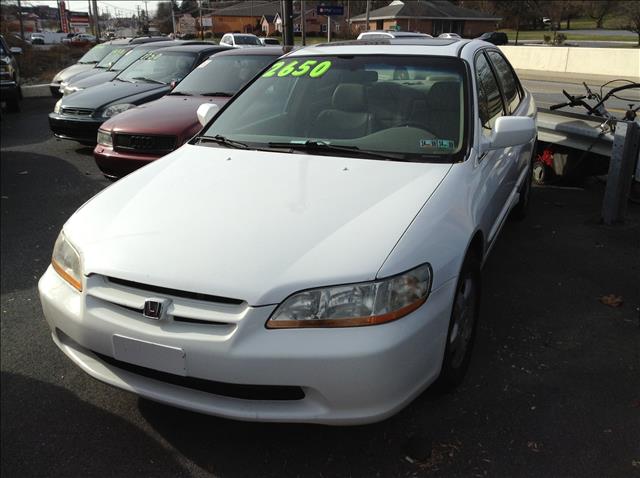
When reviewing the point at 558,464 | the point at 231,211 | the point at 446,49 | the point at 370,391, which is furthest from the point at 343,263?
the point at 446,49

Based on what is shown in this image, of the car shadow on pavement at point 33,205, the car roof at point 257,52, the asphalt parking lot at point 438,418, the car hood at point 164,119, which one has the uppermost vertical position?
the car roof at point 257,52

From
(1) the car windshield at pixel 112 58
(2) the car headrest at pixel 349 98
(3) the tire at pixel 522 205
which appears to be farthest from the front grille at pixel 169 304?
(1) the car windshield at pixel 112 58

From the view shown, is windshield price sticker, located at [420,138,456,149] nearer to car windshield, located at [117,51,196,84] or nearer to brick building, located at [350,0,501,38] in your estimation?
car windshield, located at [117,51,196,84]

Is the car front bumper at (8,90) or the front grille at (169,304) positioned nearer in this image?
the front grille at (169,304)

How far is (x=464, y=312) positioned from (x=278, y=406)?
1168 millimetres

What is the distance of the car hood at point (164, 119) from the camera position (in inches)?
253

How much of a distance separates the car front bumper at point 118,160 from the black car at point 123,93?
1.87 meters

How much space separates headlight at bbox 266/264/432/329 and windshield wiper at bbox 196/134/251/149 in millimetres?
1538

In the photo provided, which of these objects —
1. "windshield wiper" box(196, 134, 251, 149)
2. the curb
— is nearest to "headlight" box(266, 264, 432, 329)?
"windshield wiper" box(196, 134, 251, 149)

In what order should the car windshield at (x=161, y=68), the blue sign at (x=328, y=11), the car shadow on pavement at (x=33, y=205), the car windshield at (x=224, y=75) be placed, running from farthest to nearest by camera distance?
the blue sign at (x=328, y=11) → the car windshield at (x=161, y=68) → the car windshield at (x=224, y=75) → the car shadow on pavement at (x=33, y=205)

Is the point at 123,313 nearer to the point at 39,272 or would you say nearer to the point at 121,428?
the point at 121,428

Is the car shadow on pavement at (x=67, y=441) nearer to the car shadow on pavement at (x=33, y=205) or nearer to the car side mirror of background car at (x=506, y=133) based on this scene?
the car shadow on pavement at (x=33, y=205)

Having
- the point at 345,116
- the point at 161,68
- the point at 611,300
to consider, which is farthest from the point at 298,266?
the point at 161,68

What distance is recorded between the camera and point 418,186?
2.77 metres
